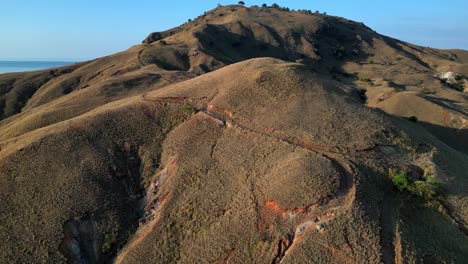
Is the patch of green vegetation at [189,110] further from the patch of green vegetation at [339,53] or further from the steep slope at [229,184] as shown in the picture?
the patch of green vegetation at [339,53]

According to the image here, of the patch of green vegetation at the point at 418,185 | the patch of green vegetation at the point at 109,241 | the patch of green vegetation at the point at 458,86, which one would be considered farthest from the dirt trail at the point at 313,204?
the patch of green vegetation at the point at 458,86

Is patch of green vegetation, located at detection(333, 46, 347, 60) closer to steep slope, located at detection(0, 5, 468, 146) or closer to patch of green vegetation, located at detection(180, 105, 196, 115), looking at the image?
steep slope, located at detection(0, 5, 468, 146)

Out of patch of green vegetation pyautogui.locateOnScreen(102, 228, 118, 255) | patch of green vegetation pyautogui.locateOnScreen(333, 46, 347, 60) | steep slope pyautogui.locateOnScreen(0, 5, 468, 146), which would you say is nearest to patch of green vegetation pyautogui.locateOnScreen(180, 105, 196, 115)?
patch of green vegetation pyautogui.locateOnScreen(102, 228, 118, 255)

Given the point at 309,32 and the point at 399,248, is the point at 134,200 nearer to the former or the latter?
the point at 399,248

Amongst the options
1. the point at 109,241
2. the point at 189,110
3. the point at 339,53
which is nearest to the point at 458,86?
the point at 339,53

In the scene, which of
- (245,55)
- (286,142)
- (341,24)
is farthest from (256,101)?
(341,24)

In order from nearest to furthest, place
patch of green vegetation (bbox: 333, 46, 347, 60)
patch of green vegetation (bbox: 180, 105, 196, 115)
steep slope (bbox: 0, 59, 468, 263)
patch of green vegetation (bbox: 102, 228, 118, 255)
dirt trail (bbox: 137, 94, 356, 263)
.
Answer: dirt trail (bbox: 137, 94, 356, 263) → steep slope (bbox: 0, 59, 468, 263) → patch of green vegetation (bbox: 102, 228, 118, 255) → patch of green vegetation (bbox: 180, 105, 196, 115) → patch of green vegetation (bbox: 333, 46, 347, 60)

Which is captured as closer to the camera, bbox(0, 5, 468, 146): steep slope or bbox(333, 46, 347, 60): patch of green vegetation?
bbox(0, 5, 468, 146): steep slope
